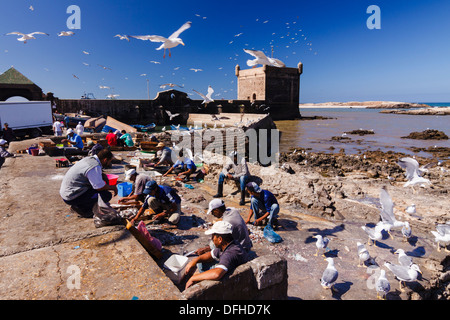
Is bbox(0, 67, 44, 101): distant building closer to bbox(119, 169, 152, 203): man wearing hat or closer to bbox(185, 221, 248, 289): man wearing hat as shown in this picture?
bbox(119, 169, 152, 203): man wearing hat

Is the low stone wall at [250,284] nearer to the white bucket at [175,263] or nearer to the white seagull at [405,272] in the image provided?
the white bucket at [175,263]

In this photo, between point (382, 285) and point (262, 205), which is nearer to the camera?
point (382, 285)

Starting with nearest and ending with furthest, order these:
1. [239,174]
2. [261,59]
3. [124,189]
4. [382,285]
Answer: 1. [382,285]
2. [124,189]
3. [239,174]
4. [261,59]

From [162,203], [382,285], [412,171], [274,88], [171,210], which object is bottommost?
[382,285]

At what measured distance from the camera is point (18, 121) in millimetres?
14445

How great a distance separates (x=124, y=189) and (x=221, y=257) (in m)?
4.00

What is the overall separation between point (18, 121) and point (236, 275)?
17244 mm

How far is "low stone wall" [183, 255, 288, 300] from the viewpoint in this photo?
6.92ft

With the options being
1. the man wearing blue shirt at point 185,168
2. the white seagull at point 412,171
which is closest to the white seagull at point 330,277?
the white seagull at point 412,171

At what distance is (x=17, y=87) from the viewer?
827 inches

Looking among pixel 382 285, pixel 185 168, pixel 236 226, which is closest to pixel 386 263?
pixel 382 285

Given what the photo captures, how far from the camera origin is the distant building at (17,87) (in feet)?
68.7

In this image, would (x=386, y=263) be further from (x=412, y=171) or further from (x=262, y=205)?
(x=412, y=171)
